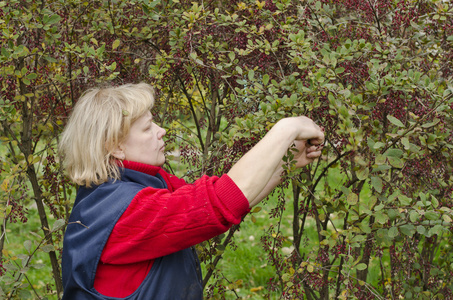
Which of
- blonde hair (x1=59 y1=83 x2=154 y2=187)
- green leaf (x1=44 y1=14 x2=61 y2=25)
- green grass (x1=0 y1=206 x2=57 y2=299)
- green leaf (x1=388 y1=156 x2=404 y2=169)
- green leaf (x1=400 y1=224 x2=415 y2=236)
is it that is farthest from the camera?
green grass (x1=0 y1=206 x2=57 y2=299)

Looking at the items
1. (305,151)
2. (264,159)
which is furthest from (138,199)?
(305,151)

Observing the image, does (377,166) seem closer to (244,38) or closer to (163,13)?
(244,38)

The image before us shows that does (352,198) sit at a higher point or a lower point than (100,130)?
lower

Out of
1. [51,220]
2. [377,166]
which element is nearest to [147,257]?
[377,166]

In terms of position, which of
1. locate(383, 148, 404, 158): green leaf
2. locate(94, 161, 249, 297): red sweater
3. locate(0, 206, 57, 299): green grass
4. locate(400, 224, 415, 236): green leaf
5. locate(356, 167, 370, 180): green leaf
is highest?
locate(383, 148, 404, 158): green leaf

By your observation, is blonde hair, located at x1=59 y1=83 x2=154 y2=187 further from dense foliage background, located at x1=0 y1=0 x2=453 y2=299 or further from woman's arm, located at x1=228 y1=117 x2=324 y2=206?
woman's arm, located at x1=228 y1=117 x2=324 y2=206

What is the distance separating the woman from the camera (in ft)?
5.41

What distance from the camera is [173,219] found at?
1657 millimetres

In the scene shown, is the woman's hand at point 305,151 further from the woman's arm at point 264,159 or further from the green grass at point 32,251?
the green grass at point 32,251

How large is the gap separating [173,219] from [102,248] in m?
0.29

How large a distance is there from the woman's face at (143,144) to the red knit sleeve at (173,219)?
227 mm

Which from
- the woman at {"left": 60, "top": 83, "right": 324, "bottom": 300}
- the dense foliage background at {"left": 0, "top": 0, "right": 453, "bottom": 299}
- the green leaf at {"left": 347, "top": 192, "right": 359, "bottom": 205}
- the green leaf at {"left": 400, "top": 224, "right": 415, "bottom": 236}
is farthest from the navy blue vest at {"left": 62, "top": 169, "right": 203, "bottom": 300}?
the green leaf at {"left": 400, "top": 224, "right": 415, "bottom": 236}

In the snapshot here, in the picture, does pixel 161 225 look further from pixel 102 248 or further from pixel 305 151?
pixel 305 151

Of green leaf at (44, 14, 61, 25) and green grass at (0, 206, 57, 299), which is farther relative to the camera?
green grass at (0, 206, 57, 299)
